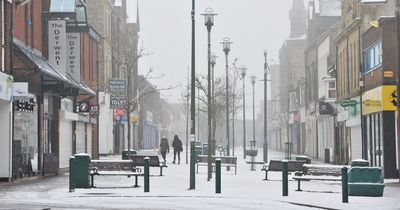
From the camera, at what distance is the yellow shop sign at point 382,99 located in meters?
31.9

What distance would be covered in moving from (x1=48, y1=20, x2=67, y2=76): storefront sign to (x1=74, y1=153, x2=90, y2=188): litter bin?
1159 centimetres

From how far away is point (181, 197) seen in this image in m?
21.4

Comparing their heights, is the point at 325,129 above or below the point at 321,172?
above

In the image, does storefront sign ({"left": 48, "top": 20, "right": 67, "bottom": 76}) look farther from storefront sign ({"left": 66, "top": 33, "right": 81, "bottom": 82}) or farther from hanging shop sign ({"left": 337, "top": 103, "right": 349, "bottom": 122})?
hanging shop sign ({"left": 337, "top": 103, "right": 349, "bottom": 122})

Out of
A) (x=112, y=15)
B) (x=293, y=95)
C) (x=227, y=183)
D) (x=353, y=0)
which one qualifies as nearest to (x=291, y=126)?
(x=293, y=95)

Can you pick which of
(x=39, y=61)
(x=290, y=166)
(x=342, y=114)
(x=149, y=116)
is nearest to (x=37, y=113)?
(x=39, y=61)

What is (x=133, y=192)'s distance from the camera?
75.1 ft

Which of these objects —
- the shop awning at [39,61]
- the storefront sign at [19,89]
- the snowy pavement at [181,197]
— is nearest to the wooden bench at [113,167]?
the snowy pavement at [181,197]

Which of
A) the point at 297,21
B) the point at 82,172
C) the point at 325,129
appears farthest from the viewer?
the point at 297,21

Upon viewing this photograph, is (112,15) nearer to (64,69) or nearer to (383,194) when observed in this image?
(64,69)

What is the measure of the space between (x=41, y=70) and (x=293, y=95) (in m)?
53.2

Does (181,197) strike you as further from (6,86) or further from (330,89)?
(330,89)

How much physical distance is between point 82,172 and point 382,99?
13.6 metres

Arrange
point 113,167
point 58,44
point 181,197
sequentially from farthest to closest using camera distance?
point 58,44 < point 113,167 < point 181,197
